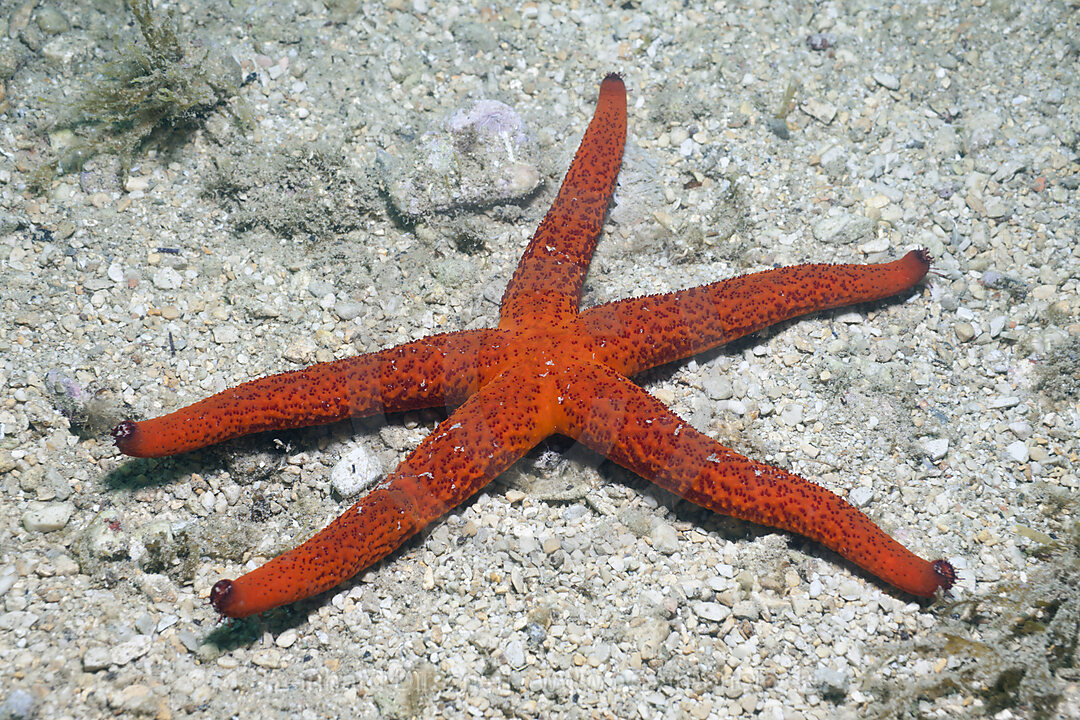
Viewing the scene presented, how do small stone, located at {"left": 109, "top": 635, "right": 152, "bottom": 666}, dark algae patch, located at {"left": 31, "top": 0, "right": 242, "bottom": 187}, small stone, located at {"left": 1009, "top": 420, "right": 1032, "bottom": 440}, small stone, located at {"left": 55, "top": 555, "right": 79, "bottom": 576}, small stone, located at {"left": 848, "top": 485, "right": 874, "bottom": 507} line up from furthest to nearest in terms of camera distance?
dark algae patch, located at {"left": 31, "top": 0, "right": 242, "bottom": 187}
small stone, located at {"left": 1009, "top": 420, "right": 1032, "bottom": 440}
small stone, located at {"left": 848, "top": 485, "right": 874, "bottom": 507}
small stone, located at {"left": 55, "top": 555, "right": 79, "bottom": 576}
small stone, located at {"left": 109, "top": 635, "right": 152, "bottom": 666}

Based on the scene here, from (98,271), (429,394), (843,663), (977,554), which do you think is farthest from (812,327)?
(98,271)

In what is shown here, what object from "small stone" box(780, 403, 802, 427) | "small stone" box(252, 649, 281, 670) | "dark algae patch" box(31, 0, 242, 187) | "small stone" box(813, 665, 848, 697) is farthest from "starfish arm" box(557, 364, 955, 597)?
"dark algae patch" box(31, 0, 242, 187)

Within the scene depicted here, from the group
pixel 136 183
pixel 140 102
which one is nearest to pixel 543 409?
pixel 136 183

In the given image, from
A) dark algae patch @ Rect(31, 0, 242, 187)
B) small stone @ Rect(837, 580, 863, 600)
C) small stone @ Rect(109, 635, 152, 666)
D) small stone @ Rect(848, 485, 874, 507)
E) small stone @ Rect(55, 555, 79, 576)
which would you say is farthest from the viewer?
dark algae patch @ Rect(31, 0, 242, 187)

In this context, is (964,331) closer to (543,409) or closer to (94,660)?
(543,409)

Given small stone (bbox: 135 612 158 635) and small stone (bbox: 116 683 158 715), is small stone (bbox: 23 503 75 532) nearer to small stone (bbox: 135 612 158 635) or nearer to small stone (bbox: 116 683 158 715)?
small stone (bbox: 135 612 158 635)

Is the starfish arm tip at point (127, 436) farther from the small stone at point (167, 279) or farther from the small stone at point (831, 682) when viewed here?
the small stone at point (831, 682)
